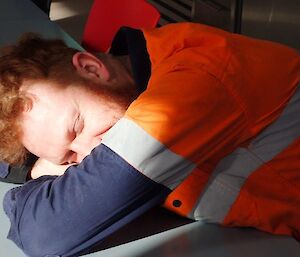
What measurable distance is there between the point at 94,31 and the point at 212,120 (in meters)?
0.87

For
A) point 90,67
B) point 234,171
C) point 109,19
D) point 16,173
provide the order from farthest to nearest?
point 109,19 < point 16,173 < point 90,67 < point 234,171

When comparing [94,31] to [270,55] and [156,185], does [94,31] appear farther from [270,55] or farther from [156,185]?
[156,185]

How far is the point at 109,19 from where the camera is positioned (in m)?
1.50

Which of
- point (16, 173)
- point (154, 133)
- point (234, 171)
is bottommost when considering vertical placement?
point (16, 173)

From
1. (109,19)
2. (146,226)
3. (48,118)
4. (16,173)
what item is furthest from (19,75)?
(109,19)

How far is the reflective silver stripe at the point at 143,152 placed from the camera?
671 millimetres

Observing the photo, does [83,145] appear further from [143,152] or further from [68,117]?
[143,152]

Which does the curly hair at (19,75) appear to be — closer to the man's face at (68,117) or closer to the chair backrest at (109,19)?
the man's face at (68,117)

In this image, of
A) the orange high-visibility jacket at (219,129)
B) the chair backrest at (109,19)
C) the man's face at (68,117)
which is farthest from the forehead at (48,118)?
the chair backrest at (109,19)

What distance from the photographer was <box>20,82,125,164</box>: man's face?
817 millimetres

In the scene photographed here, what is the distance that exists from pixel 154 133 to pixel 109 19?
897mm

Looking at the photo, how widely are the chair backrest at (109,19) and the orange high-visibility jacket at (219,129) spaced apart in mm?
581

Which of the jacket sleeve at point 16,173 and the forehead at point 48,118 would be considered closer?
the forehead at point 48,118

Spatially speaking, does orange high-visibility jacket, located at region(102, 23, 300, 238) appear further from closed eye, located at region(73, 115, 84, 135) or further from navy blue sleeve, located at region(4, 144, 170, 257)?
closed eye, located at region(73, 115, 84, 135)
